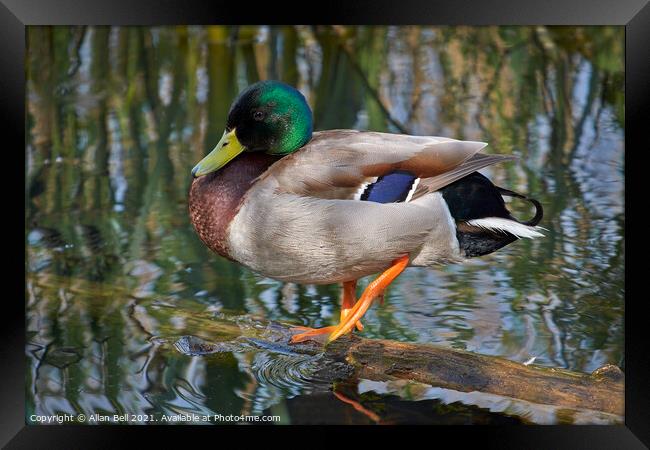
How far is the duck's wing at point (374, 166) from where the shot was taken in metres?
4.07

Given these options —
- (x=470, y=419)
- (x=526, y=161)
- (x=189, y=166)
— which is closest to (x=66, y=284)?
(x=189, y=166)

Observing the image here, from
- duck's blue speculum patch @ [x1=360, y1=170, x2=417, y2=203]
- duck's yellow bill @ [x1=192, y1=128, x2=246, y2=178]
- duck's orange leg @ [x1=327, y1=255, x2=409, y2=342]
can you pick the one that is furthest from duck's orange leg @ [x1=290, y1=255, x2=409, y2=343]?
duck's yellow bill @ [x1=192, y1=128, x2=246, y2=178]

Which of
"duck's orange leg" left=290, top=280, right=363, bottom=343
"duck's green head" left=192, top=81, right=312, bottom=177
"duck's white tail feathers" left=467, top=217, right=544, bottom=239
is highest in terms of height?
"duck's green head" left=192, top=81, right=312, bottom=177

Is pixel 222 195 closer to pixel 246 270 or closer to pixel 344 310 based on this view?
pixel 344 310

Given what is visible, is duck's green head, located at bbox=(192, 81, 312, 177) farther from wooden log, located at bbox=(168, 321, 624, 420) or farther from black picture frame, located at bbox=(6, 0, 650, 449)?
wooden log, located at bbox=(168, 321, 624, 420)

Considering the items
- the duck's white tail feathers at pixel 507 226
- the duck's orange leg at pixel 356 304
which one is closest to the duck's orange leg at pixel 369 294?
the duck's orange leg at pixel 356 304

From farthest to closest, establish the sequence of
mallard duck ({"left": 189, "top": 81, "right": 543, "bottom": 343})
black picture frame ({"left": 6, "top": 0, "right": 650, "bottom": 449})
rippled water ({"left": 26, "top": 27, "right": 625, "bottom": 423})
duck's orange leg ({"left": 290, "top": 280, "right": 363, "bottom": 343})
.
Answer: duck's orange leg ({"left": 290, "top": 280, "right": 363, "bottom": 343}) → rippled water ({"left": 26, "top": 27, "right": 625, "bottom": 423}) → mallard duck ({"left": 189, "top": 81, "right": 543, "bottom": 343}) → black picture frame ({"left": 6, "top": 0, "right": 650, "bottom": 449})

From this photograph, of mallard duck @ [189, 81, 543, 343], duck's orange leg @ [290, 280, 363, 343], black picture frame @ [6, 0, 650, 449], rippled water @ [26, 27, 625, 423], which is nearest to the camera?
black picture frame @ [6, 0, 650, 449]

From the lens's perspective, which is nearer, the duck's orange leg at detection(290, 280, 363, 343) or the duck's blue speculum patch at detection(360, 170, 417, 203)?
the duck's blue speculum patch at detection(360, 170, 417, 203)

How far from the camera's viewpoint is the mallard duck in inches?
159

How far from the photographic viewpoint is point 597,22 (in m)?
3.89

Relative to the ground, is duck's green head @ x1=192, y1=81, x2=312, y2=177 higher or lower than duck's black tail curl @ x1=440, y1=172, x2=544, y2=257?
higher

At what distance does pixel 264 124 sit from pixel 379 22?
24.4 inches

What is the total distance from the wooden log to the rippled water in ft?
0.18
